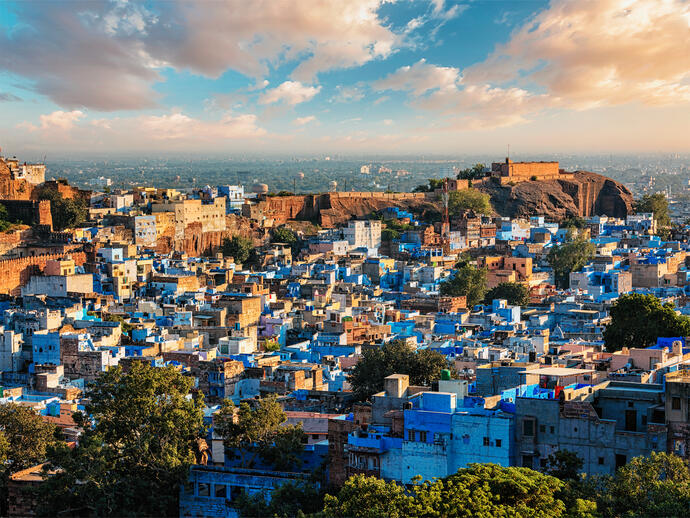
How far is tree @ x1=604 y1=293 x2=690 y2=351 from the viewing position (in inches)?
830

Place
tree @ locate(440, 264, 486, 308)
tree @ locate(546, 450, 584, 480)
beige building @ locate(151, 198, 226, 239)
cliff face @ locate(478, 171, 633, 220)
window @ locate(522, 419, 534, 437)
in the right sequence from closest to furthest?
tree @ locate(546, 450, 584, 480) → window @ locate(522, 419, 534, 437) → tree @ locate(440, 264, 486, 308) → beige building @ locate(151, 198, 226, 239) → cliff face @ locate(478, 171, 633, 220)

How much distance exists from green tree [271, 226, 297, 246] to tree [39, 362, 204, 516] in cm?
2655

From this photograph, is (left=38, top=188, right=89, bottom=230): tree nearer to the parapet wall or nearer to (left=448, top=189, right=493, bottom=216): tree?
the parapet wall

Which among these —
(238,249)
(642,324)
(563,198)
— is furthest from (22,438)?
(563,198)

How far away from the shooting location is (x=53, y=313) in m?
23.0

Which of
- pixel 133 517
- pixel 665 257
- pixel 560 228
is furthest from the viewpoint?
pixel 560 228

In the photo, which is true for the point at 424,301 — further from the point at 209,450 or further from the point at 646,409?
the point at 646,409

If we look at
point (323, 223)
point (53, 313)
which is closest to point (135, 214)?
point (323, 223)

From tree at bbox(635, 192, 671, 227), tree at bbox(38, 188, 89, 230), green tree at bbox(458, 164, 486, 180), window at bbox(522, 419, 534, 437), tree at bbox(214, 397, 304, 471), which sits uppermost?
green tree at bbox(458, 164, 486, 180)

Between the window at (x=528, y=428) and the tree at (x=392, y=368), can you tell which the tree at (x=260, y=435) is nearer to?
the tree at (x=392, y=368)

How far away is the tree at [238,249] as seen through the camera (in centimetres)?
3794

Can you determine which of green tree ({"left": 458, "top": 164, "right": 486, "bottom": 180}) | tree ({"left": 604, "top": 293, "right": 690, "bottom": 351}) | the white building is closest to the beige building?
the white building

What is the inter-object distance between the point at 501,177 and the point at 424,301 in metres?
Answer: 26.4

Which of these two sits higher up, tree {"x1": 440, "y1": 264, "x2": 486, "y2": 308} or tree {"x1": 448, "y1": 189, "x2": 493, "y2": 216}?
tree {"x1": 448, "y1": 189, "x2": 493, "y2": 216}
